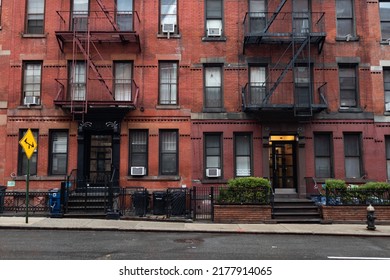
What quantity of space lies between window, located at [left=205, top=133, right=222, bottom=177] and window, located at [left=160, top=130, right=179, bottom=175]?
146cm

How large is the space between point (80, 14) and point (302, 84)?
37.2ft

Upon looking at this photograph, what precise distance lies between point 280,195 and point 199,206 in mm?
3923

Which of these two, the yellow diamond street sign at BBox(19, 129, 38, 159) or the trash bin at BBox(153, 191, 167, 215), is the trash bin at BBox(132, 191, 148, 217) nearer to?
the trash bin at BBox(153, 191, 167, 215)

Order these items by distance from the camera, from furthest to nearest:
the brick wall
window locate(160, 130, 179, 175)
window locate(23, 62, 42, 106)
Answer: window locate(23, 62, 42, 106)
window locate(160, 130, 179, 175)
the brick wall

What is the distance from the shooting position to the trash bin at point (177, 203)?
16578mm

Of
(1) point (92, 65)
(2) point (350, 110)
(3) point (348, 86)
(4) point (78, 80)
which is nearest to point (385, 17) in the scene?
(3) point (348, 86)

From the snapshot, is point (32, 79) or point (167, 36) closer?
point (32, 79)

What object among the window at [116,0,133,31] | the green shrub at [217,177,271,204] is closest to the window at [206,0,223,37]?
the window at [116,0,133,31]

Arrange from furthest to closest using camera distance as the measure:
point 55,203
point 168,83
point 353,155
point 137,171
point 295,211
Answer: point 168,83, point 353,155, point 137,171, point 295,211, point 55,203

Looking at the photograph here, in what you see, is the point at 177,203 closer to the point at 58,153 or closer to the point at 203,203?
the point at 203,203

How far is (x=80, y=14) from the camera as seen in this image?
744 inches

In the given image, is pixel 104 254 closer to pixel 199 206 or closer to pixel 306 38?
pixel 199 206

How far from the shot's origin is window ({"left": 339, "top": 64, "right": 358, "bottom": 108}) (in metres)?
19.0

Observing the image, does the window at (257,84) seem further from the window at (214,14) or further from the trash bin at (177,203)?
the trash bin at (177,203)
